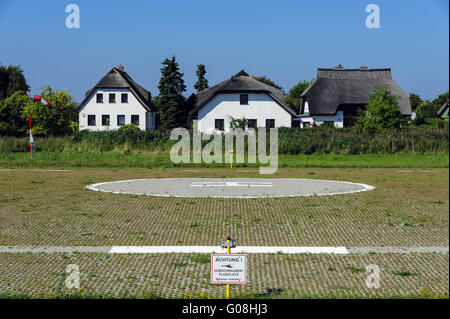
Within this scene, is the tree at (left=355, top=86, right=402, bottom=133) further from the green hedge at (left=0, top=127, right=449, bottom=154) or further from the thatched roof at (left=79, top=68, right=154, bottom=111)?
the thatched roof at (left=79, top=68, right=154, bottom=111)

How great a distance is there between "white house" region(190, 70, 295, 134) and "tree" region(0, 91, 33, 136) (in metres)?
16.9

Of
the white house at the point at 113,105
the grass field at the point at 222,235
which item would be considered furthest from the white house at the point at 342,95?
the grass field at the point at 222,235

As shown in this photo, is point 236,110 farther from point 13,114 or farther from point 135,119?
point 13,114

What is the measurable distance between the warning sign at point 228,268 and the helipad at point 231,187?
9.47 meters

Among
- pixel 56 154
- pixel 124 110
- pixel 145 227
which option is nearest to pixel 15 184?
pixel 145 227

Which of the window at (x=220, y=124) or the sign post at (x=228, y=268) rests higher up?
the window at (x=220, y=124)

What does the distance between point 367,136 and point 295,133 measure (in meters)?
6.07

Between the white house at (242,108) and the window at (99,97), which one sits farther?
the white house at (242,108)

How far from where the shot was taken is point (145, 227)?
1030 cm

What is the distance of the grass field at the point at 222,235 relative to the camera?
6.37 metres

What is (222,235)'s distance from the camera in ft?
31.8

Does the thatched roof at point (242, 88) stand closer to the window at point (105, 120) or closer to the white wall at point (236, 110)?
the white wall at point (236, 110)
